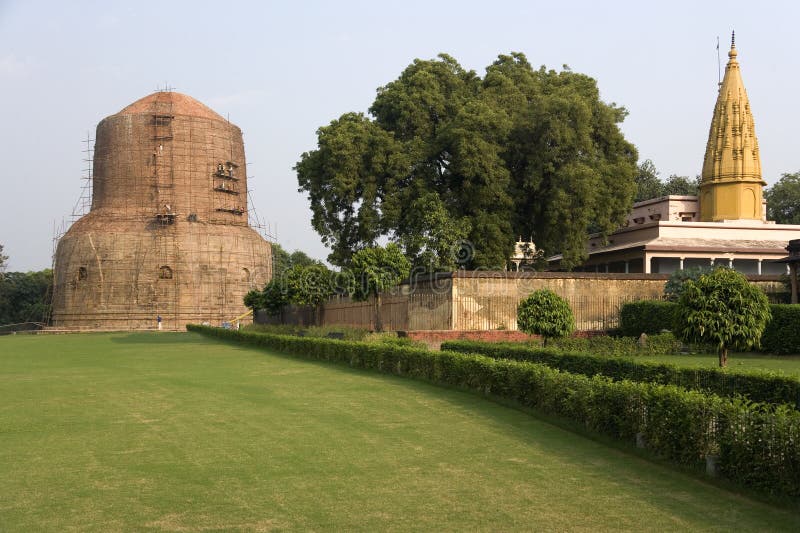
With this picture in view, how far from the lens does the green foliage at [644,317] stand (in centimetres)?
2530

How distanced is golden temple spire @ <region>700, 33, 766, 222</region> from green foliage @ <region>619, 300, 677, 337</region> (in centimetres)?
1543

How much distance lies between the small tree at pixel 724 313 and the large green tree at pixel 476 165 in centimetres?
1296

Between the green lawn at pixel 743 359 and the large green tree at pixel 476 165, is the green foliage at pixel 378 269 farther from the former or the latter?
the green lawn at pixel 743 359

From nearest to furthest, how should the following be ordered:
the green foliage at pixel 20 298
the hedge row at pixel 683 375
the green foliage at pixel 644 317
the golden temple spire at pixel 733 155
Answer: the hedge row at pixel 683 375, the green foliage at pixel 644 317, the golden temple spire at pixel 733 155, the green foliage at pixel 20 298

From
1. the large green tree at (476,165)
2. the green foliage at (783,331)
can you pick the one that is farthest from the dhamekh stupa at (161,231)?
the green foliage at (783,331)

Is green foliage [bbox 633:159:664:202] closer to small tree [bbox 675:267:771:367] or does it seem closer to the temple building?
the temple building

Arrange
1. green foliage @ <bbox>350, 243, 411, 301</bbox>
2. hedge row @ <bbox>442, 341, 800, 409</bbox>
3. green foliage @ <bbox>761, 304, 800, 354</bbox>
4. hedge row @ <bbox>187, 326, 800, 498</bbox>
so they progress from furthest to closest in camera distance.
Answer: green foliage @ <bbox>350, 243, 411, 301</bbox>
green foliage @ <bbox>761, 304, 800, 354</bbox>
hedge row @ <bbox>442, 341, 800, 409</bbox>
hedge row @ <bbox>187, 326, 800, 498</bbox>

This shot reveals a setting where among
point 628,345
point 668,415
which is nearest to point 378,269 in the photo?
point 628,345

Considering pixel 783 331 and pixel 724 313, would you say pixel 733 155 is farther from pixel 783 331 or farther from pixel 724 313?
pixel 724 313

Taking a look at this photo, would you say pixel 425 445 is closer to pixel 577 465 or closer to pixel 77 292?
pixel 577 465

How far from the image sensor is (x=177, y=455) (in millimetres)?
8727

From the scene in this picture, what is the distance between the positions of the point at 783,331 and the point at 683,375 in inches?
495

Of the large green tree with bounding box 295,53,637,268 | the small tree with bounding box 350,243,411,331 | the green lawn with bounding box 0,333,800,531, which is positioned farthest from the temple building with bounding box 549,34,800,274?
the green lawn with bounding box 0,333,800,531

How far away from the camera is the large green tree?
29859 mm
